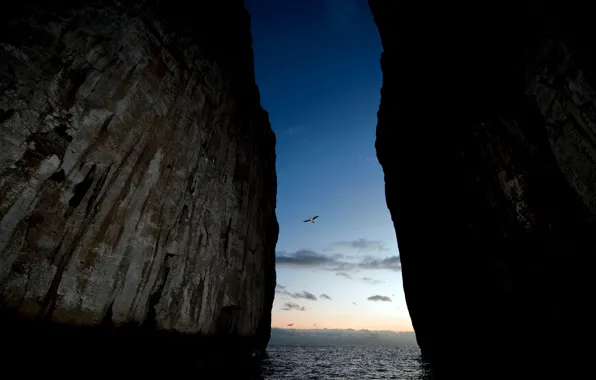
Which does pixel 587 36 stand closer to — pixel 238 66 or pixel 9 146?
pixel 9 146

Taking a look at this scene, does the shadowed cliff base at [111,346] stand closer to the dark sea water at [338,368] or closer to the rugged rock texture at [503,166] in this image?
the dark sea water at [338,368]

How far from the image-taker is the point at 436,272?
68.8 feet

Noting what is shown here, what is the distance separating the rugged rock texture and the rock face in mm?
14534

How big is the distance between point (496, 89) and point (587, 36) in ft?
12.6

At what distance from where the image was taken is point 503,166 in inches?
480

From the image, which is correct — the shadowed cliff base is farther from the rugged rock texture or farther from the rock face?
the rugged rock texture

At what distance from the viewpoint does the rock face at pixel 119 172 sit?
31.2 ft

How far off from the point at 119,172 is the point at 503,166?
58.4 feet

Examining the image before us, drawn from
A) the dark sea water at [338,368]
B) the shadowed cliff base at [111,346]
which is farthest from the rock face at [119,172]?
the dark sea water at [338,368]

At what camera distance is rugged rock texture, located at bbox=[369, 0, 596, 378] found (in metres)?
9.52

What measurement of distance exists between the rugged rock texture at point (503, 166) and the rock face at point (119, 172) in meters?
14.5

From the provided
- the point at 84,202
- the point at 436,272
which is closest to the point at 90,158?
the point at 84,202

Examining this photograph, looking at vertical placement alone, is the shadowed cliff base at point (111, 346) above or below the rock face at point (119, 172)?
below

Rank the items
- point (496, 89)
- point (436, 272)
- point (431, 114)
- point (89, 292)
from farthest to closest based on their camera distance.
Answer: point (436, 272), point (431, 114), point (496, 89), point (89, 292)
